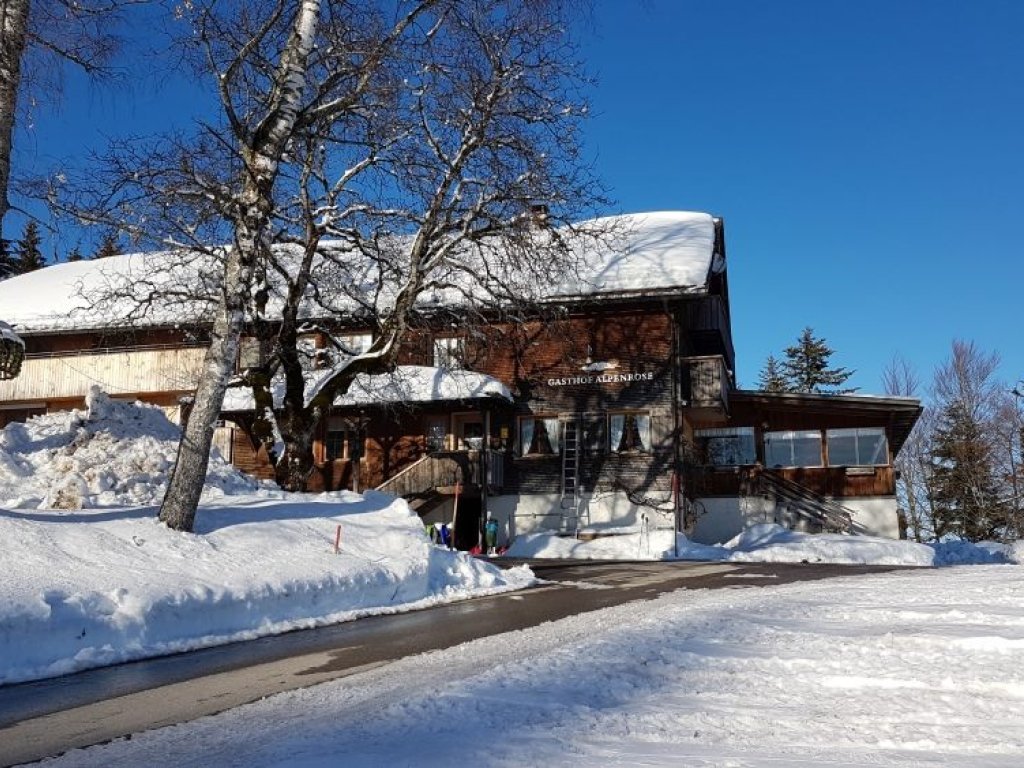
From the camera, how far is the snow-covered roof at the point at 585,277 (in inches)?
994

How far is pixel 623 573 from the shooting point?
18.4 meters

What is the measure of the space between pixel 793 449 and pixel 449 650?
2475 centimetres

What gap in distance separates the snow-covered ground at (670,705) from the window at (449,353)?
19696 millimetres

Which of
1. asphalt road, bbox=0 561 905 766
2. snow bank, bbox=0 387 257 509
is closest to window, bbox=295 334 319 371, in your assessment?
snow bank, bbox=0 387 257 509

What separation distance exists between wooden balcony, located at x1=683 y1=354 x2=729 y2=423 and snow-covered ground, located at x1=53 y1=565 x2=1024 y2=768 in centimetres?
1887

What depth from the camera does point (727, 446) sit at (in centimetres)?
3191

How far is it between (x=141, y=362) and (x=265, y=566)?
22.5 m

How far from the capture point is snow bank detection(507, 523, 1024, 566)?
974 inches

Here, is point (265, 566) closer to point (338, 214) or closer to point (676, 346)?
point (338, 214)

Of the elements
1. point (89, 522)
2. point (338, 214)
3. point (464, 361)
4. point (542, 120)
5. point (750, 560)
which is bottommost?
point (750, 560)

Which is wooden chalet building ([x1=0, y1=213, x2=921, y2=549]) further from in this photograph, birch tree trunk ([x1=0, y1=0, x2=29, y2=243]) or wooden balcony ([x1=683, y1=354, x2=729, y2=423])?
birch tree trunk ([x1=0, y1=0, x2=29, y2=243])

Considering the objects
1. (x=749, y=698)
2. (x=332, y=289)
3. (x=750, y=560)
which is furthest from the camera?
(x=750, y=560)

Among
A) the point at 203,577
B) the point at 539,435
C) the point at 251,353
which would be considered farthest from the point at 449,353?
the point at 203,577

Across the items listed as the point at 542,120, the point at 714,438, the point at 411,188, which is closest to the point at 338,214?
the point at 411,188
